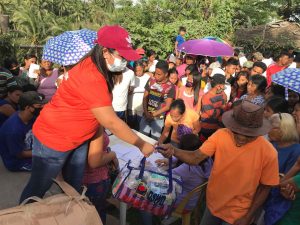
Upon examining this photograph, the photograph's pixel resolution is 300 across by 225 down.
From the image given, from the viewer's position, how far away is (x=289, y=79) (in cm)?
421

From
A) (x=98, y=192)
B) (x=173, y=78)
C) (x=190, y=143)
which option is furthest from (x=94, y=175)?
(x=173, y=78)

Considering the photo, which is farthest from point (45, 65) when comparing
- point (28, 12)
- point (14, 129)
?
point (28, 12)

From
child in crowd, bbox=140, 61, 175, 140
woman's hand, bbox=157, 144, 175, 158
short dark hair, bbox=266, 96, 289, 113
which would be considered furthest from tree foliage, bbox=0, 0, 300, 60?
woman's hand, bbox=157, 144, 175, 158

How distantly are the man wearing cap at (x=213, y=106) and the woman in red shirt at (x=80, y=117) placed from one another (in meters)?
2.67

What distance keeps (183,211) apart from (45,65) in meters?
3.76

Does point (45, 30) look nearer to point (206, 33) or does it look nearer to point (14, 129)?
point (206, 33)

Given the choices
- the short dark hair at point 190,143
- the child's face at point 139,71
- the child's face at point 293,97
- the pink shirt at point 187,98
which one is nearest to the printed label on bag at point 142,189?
the short dark hair at point 190,143

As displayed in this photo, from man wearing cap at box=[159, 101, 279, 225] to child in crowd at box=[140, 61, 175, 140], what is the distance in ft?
8.75

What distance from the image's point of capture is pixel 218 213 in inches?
105

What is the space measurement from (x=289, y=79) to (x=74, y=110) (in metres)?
2.93

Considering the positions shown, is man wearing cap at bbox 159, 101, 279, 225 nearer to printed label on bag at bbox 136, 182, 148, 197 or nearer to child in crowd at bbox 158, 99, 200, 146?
printed label on bag at bbox 136, 182, 148, 197

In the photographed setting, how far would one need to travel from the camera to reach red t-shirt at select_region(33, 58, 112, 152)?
222cm

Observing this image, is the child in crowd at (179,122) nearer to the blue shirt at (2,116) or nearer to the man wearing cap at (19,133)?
the man wearing cap at (19,133)

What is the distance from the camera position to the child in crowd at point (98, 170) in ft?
8.67
